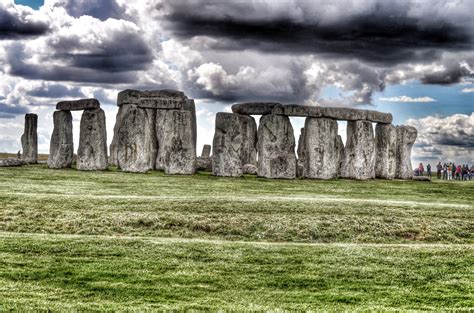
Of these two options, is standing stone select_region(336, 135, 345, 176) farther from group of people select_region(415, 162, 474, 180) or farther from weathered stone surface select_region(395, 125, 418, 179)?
group of people select_region(415, 162, 474, 180)

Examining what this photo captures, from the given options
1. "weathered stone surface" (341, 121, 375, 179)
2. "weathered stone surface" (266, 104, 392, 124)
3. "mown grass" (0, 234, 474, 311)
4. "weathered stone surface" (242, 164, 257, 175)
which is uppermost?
"weathered stone surface" (266, 104, 392, 124)

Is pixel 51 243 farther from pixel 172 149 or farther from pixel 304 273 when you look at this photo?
pixel 172 149

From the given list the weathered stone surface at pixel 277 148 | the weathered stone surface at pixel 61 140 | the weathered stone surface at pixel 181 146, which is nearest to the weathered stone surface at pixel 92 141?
the weathered stone surface at pixel 61 140

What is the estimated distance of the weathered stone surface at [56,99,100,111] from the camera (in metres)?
30.5

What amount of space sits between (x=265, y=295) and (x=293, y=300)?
1.59ft

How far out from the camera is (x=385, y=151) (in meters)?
34.0

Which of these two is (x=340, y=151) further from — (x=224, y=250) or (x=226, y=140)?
(x=224, y=250)

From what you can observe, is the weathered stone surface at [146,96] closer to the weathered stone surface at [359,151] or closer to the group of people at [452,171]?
the weathered stone surface at [359,151]

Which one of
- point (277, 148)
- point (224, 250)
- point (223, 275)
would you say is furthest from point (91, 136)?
point (223, 275)

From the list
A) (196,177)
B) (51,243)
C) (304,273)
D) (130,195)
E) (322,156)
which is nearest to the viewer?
(304,273)

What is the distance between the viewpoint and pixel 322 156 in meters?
30.8

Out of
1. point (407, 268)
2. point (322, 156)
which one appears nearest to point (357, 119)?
point (322, 156)

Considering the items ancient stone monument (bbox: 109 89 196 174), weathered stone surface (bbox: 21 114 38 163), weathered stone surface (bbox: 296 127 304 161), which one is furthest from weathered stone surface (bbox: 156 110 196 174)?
weathered stone surface (bbox: 296 127 304 161)

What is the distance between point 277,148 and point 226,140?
89.0 inches
